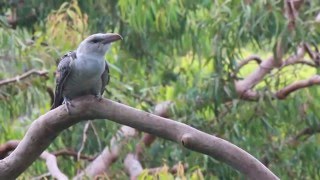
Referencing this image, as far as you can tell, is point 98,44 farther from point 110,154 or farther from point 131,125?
point 110,154

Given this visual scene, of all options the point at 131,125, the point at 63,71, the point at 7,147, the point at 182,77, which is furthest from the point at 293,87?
the point at 131,125

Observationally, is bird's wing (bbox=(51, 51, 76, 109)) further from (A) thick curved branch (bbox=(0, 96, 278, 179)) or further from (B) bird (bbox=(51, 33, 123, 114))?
(A) thick curved branch (bbox=(0, 96, 278, 179))

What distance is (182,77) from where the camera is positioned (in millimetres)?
6945

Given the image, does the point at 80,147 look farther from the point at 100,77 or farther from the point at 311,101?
the point at 100,77

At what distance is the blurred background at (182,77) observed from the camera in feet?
19.0

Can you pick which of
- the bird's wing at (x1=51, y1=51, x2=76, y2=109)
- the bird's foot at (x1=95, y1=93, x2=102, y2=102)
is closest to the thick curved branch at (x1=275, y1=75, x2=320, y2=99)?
the bird's wing at (x1=51, y1=51, x2=76, y2=109)

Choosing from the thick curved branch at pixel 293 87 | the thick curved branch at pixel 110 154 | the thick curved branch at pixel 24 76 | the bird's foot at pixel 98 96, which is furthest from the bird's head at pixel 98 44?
the thick curved branch at pixel 293 87

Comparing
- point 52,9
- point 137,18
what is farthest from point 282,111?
point 52,9

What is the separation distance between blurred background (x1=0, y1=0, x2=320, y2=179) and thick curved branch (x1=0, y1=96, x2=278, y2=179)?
1875 mm

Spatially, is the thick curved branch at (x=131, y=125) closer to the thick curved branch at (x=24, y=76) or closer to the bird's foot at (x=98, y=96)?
the bird's foot at (x=98, y=96)

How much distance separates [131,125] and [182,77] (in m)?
3.53

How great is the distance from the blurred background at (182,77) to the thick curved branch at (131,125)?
1.87 meters

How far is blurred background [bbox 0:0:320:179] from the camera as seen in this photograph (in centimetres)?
578

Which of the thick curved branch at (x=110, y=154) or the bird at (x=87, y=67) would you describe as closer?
the bird at (x=87, y=67)
